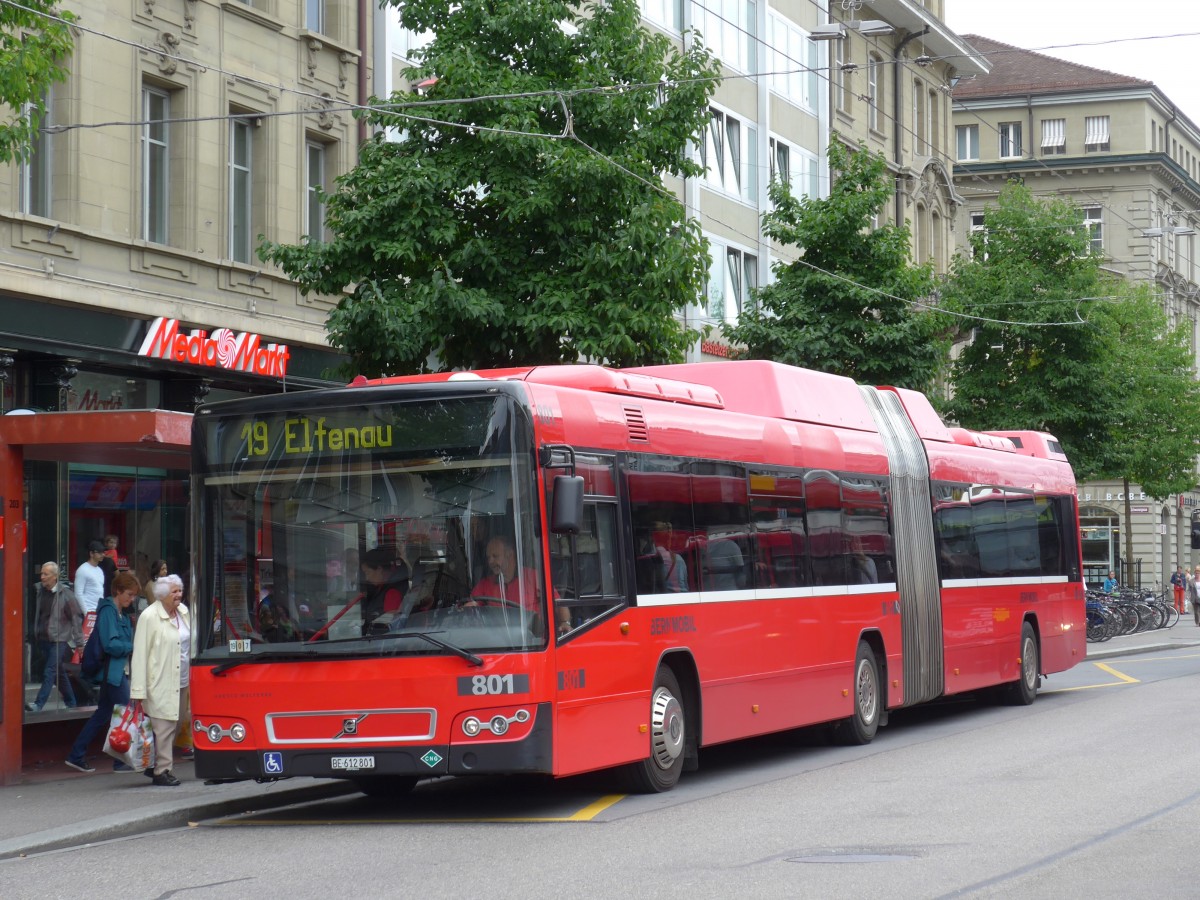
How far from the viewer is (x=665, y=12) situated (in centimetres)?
3606

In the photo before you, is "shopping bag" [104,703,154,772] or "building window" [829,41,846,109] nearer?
"shopping bag" [104,703,154,772]

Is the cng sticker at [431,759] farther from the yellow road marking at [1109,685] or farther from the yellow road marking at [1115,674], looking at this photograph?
the yellow road marking at [1115,674]

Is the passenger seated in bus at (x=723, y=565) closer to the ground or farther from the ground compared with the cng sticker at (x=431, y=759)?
farther from the ground

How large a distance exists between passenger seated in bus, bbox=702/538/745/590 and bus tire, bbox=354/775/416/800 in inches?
105

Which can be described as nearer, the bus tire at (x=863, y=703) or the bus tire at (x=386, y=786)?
the bus tire at (x=386, y=786)

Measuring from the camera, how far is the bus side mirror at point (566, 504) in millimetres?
11555

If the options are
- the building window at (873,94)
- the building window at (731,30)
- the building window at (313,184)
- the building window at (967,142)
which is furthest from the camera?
the building window at (967,142)

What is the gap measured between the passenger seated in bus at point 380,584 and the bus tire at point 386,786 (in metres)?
2.24

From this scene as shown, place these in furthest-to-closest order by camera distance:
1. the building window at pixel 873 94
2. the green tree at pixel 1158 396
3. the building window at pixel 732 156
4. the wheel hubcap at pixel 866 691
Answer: the green tree at pixel 1158 396
the building window at pixel 873 94
the building window at pixel 732 156
the wheel hubcap at pixel 866 691

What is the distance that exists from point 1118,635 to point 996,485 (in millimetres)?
22151

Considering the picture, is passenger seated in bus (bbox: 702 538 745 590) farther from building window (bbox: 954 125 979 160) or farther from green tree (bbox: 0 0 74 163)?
building window (bbox: 954 125 979 160)

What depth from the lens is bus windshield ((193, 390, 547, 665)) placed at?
1173 centimetres

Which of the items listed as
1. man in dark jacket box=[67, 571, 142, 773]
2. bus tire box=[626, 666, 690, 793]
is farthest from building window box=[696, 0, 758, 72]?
bus tire box=[626, 666, 690, 793]

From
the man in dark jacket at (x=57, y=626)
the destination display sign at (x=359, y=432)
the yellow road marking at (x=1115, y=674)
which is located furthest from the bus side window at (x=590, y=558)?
the yellow road marking at (x=1115, y=674)
